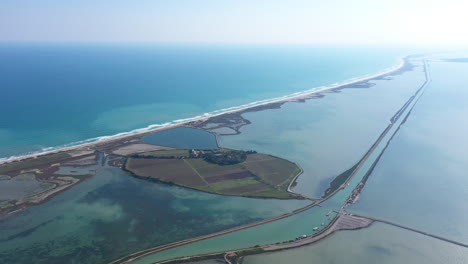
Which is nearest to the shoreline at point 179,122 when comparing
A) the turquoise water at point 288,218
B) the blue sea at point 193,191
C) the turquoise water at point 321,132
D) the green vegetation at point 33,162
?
the green vegetation at point 33,162

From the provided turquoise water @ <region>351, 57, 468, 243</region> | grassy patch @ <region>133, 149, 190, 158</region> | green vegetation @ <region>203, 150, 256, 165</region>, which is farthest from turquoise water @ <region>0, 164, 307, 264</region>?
turquoise water @ <region>351, 57, 468, 243</region>

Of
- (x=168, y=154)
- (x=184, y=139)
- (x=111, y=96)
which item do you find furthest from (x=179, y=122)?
(x=111, y=96)

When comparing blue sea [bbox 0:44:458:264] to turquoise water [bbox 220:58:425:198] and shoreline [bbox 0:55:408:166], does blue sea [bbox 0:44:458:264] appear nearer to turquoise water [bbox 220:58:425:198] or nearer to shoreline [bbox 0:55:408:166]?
turquoise water [bbox 220:58:425:198]

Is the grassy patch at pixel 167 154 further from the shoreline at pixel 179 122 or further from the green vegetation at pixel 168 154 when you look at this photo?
the shoreline at pixel 179 122

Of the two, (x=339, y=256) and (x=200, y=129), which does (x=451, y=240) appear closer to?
(x=339, y=256)

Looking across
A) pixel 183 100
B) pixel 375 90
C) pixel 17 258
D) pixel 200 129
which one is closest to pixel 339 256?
pixel 17 258
